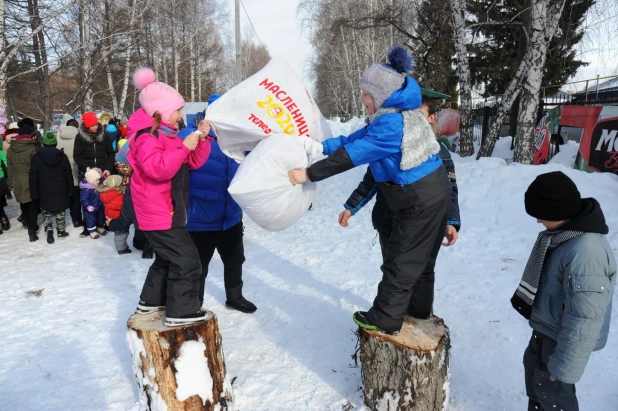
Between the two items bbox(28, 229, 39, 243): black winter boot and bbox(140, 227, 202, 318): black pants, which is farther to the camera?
bbox(28, 229, 39, 243): black winter boot

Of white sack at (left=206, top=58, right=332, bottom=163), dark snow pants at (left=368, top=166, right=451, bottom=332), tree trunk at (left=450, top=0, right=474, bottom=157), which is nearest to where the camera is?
dark snow pants at (left=368, top=166, right=451, bottom=332)

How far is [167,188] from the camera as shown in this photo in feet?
8.30

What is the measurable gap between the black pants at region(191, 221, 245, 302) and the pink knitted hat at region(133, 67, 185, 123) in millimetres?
944

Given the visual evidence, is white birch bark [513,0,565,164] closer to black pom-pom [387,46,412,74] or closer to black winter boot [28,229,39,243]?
black pom-pom [387,46,412,74]

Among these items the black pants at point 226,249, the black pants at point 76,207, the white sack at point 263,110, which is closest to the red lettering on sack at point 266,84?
the white sack at point 263,110

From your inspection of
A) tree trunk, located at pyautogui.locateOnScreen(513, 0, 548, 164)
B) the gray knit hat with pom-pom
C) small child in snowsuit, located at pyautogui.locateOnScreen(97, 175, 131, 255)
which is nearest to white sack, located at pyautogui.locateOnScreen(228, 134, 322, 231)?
the gray knit hat with pom-pom

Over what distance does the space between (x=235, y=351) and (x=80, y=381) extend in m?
1.04

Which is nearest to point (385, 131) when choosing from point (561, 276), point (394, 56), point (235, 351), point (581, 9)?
point (394, 56)

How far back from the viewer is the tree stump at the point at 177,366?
2357 millimetres

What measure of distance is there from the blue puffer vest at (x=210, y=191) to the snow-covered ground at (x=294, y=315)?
3.21 ft

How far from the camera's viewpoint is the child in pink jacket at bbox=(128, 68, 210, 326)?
242 cm

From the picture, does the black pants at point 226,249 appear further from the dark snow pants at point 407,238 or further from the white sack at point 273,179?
the dark snow pants at point 407,238

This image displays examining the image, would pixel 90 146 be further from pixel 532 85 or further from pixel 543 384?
pixel 532 85

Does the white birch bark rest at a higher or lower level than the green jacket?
higher
